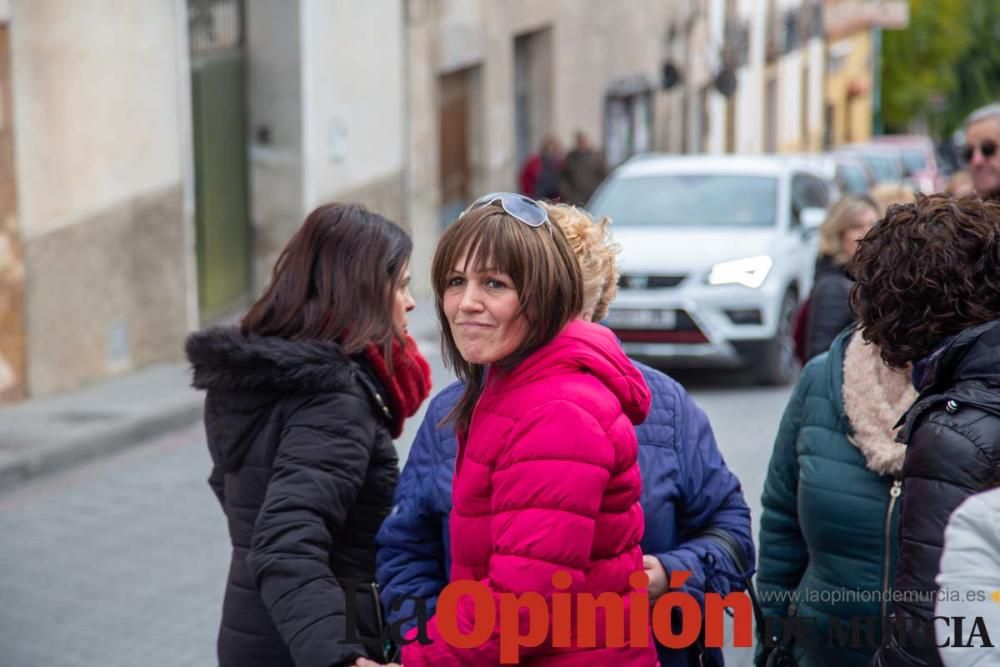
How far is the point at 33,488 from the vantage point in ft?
29.5

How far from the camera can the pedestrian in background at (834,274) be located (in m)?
6.01

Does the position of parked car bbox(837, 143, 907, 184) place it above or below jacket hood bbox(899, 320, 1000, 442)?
below

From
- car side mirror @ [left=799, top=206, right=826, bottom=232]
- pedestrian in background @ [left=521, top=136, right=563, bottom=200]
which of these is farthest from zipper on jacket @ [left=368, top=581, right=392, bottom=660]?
pedestrian in background @ [left=521, top=136, right=563, bottom=200]

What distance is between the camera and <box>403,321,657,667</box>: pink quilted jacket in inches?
95.7

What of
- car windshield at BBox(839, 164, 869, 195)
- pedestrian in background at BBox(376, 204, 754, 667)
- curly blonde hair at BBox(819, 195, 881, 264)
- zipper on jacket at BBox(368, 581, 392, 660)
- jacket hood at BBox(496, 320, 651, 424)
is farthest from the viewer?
car windshield at BBox(839, 164, 869, 195)

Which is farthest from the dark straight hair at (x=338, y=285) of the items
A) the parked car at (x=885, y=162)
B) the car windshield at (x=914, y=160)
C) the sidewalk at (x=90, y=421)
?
the car windshield at (x=914, y=160)

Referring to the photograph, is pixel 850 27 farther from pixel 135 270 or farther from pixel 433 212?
pixel 135 270

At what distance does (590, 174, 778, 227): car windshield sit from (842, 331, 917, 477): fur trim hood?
940cm

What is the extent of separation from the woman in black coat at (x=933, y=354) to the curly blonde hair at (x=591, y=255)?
0.50 m

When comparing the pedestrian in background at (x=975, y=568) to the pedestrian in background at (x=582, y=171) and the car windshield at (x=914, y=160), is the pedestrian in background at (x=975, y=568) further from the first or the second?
the car windshield at (x=914, y=160)

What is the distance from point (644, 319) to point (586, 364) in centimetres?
929

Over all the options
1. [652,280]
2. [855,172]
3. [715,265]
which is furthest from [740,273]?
[855,172]

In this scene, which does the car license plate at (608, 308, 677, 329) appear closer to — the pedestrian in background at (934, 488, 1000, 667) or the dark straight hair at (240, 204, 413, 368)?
the dark straight hair at (240, 204, 413, 368)

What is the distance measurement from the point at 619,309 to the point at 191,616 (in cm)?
595
